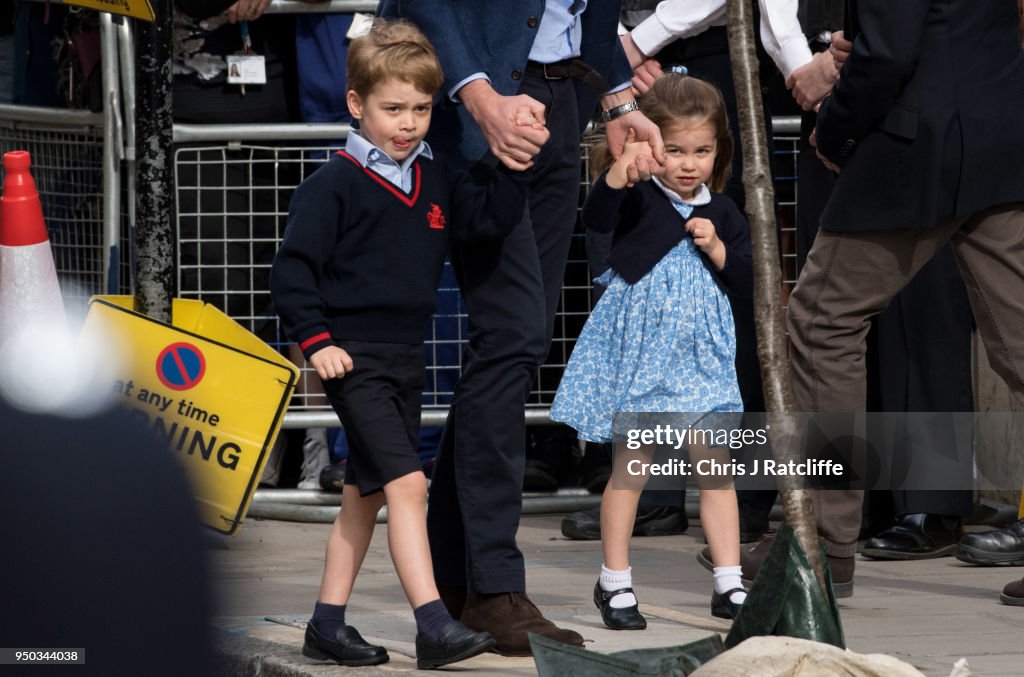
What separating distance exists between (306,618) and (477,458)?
0.78 meters

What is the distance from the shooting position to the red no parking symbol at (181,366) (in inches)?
190

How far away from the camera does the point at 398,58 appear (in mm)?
3789

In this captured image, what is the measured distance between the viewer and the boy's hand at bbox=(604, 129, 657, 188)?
14.0 feet

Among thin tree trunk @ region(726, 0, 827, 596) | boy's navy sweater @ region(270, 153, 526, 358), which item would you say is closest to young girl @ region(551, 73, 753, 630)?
boy's navy sweater @ region(270, 153, 526, 358)

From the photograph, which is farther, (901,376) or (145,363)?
(901,376)

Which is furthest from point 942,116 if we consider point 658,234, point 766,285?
point 766,285

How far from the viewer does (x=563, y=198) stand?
420 cm

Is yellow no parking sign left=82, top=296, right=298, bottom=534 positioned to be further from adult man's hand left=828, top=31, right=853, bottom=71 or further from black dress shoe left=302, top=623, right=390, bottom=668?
adult man's hand left=828, top=31, right=853, bottom=71

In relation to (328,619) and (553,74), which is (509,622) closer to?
(328,619)

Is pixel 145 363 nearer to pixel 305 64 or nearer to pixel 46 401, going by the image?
pixel 305 64

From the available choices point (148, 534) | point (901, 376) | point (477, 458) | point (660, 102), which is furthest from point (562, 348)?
point (148, 534)

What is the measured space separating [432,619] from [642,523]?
101 inches

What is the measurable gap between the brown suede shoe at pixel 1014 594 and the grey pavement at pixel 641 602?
1.0 inches

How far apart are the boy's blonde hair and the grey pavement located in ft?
3.70
